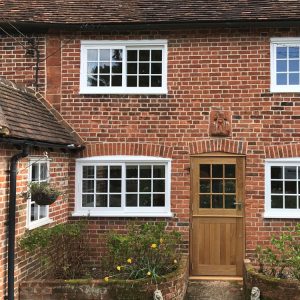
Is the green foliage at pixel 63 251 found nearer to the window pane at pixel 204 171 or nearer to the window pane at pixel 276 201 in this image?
the window pane at pixel 204 171

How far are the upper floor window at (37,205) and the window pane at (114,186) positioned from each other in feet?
4.98

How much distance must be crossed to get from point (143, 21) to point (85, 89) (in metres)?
1.87

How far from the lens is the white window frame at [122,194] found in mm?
9273

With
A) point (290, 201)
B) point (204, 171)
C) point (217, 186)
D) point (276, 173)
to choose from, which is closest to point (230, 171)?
point (217, 186)

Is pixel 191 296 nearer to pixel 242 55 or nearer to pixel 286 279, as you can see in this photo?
pixel 286 279

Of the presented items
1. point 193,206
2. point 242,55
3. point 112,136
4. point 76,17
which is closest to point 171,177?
point 193,206

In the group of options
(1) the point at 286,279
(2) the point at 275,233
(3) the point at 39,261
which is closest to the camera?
(1) the point at 286,279

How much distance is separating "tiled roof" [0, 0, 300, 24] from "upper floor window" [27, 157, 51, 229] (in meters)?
3.18

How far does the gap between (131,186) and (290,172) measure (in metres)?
3.28

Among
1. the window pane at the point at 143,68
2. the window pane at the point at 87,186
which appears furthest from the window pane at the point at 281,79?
the window pane at the point at 87,186

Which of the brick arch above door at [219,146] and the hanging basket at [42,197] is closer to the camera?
the hanging basket at [42,197]

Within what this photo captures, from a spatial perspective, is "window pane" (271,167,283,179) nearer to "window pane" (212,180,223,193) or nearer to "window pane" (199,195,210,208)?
"window pane" (212,180,223,193)

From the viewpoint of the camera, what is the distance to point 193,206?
9305 mm

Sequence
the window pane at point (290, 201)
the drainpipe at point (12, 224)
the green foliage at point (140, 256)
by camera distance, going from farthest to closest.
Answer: the window pane at point (290, 201) < the green foliage at point (140, 256) < the drainpipe at point (12, 224)
